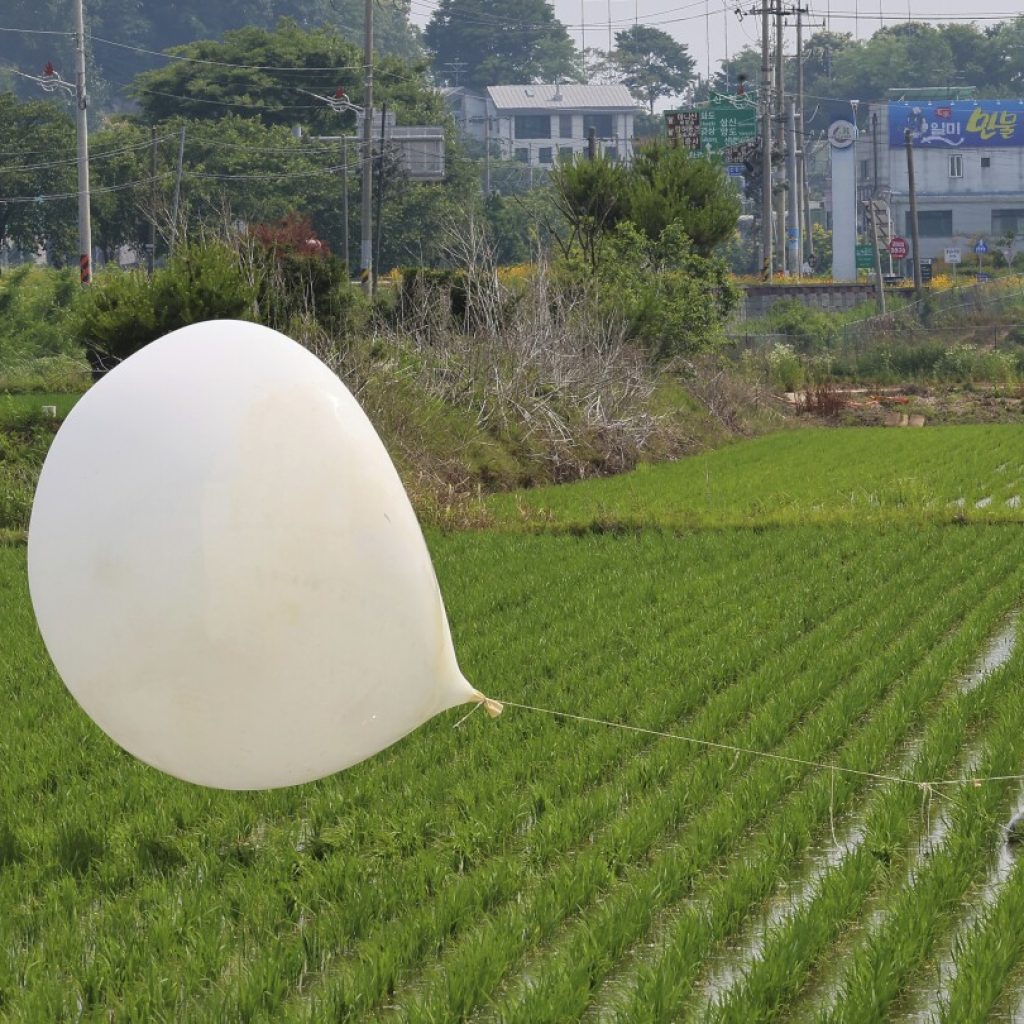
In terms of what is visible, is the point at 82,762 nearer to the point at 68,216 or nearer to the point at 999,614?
the point at 999,614

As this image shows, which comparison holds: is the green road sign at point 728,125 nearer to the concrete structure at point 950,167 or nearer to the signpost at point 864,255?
the signpost at point 864,255

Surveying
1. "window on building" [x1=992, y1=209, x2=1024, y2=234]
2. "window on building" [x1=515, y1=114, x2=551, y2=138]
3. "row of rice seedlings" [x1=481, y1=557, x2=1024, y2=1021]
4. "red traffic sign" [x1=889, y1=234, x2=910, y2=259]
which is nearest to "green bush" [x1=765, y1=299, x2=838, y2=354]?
"red traffic sign" [x1=889, y1=234, x2=910, y2=259]

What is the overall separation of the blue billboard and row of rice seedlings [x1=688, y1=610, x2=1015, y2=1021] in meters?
80.7

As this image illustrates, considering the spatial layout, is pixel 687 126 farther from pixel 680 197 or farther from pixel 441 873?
pixel 441 873

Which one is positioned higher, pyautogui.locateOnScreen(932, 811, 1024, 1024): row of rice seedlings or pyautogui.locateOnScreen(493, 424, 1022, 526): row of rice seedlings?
pyautogui.locateOnScreen(932, 811, 1024, 1024): row of rice seedlings

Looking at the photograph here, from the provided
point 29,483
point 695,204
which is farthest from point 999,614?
point 695,204

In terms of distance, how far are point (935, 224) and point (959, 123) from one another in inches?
233

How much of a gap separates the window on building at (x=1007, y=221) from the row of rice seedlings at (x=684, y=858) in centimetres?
8555

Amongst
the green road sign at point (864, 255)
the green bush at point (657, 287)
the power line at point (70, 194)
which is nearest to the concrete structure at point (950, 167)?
the green road sign at point (864, 255)

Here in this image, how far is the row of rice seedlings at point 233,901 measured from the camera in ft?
16.1

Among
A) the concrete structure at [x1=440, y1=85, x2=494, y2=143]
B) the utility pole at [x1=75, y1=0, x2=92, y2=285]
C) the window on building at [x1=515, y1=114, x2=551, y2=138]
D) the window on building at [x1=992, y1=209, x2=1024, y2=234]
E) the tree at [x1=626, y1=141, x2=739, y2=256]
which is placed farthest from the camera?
the concrete structure at [x1=440, y1=85, x2=494, y2=143]

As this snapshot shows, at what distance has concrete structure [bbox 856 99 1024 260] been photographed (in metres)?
84.1

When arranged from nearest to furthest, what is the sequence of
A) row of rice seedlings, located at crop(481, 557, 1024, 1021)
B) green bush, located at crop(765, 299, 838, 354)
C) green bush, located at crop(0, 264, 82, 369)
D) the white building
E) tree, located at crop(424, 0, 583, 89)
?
1. row of rice seedlings, located at crop(481, 557, 1024, 1021)
2. green bush, located at crop(0, 264, 82, 369)
3. green bush, located at crop(765, 299, 838, 354)
4. the white building
5. tree, located at crop(424, 0, 583, 89)

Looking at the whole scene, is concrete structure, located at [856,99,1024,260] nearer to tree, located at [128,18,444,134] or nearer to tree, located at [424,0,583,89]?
tree, located at [128,18,444,134]
